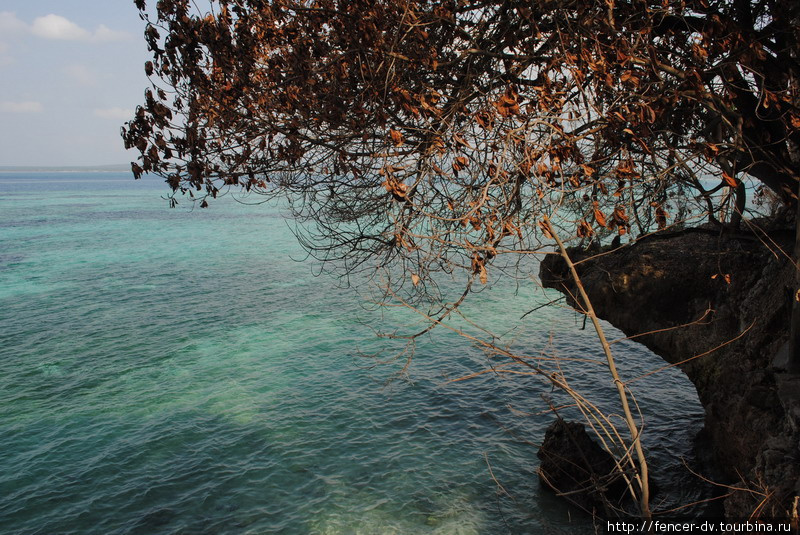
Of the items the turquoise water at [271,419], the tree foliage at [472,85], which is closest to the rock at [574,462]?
the turquoise water at [271,419]

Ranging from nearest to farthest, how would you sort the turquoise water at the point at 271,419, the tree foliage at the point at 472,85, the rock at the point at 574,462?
the tree foliage at the point at 472,85, the rock at the point at 574,462, the turquoise water at the point at 271,419

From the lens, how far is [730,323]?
11258mm

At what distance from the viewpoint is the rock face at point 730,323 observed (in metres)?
8.12

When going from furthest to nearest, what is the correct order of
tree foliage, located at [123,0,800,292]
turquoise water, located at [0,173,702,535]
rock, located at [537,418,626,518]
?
1. turquoise water, located at [0,173,702,535]
2. rock, located at [537,418,626,518]
3. tree foliage, located at [123,0,800,292]

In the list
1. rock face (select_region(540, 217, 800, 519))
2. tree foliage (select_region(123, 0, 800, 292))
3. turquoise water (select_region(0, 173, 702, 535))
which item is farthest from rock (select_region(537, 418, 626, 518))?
tree foliage (select_region(123, 0, 800, 292))

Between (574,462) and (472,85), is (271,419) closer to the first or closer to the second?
(574,462)

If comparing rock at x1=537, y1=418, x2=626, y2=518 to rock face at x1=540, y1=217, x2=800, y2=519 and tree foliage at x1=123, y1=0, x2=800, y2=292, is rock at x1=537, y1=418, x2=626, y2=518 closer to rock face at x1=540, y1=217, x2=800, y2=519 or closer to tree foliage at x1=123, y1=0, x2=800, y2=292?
rock face at x1=540, y1=217, x2=800, y2=519

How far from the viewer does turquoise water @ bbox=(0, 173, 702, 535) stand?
12.3 m

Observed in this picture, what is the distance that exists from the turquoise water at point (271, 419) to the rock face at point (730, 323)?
7.90 feet

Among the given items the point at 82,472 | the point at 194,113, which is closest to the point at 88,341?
the point at 82,472

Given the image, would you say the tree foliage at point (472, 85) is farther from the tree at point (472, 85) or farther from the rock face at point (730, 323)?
the rock face at point (730, 323)

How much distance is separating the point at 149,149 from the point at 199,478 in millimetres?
8090

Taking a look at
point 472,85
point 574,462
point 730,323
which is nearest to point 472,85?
point 472,85

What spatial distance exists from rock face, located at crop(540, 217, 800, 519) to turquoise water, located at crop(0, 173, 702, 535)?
2.41 meters
